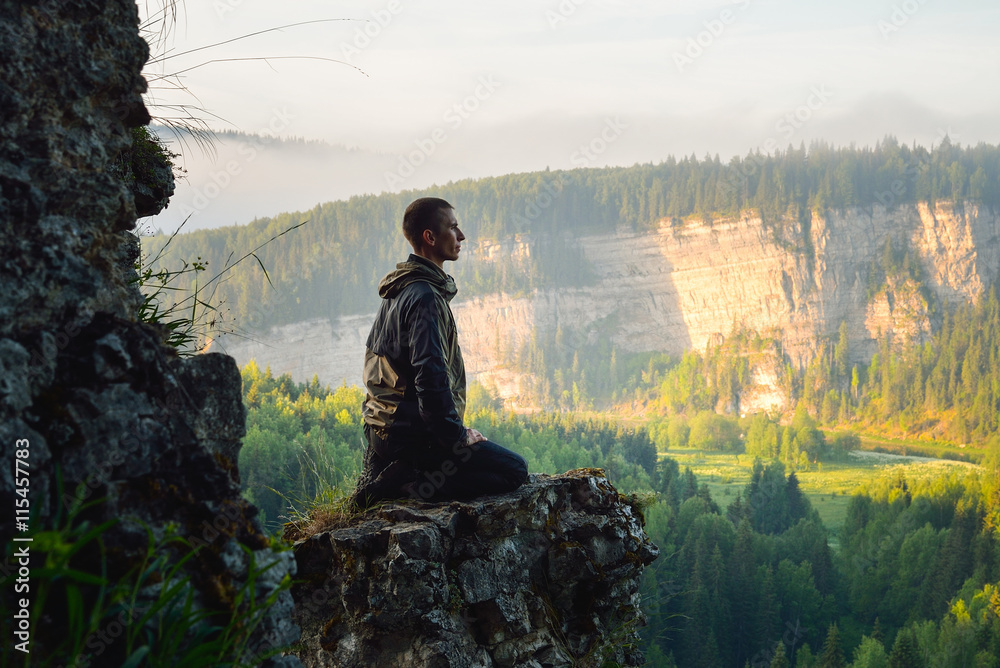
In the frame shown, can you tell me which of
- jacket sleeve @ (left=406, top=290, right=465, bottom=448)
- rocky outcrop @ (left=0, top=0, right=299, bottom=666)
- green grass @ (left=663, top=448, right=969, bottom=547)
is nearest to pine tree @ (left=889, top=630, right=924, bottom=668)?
green grass @ (left=663, top=448, right=969, bottom=547)

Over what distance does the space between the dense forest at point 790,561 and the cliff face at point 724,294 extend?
7632 cm

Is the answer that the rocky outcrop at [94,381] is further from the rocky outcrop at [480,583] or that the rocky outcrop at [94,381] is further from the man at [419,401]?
the man at [419,401]

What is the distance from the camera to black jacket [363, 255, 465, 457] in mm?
4906

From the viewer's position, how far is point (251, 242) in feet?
497

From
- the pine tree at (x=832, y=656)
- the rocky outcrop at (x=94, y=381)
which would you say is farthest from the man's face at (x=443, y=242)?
the pine tree at (x=832, y=656)

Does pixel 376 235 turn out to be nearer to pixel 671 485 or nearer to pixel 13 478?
pixel 671 485

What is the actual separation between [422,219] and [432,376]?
3.86ft

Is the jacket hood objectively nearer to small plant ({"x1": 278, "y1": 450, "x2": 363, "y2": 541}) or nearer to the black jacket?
the black jacket

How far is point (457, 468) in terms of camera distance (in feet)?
17.7

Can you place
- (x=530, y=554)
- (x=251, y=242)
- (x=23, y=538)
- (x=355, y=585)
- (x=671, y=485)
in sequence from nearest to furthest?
(x=23, y=538) < (x=355, y=585) < (x=530, y=554) < (x=671, y=485) < (x=251, y=242)

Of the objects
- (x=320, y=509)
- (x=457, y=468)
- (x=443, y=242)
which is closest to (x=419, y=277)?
(x=443, y=242)

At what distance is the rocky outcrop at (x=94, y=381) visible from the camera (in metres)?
2.55

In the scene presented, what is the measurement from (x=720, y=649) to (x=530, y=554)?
45072mm

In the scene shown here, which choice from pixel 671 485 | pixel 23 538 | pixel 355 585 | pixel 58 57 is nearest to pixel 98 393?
pixel 23 538
